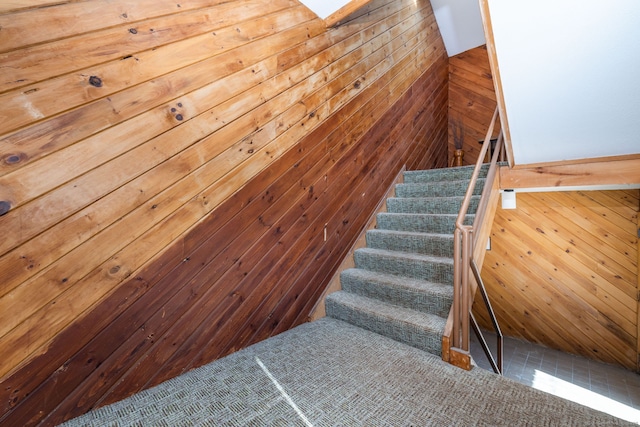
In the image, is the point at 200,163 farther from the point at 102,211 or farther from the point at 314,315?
the point at 314,315

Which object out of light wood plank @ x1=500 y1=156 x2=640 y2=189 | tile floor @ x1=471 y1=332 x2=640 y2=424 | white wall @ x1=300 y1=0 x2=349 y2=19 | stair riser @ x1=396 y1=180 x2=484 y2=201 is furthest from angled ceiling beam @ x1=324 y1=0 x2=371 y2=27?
tile floor @ x1=471 y1=332 x2=640 y2=424

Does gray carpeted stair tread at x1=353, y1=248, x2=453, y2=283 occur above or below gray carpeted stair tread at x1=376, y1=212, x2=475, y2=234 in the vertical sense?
below

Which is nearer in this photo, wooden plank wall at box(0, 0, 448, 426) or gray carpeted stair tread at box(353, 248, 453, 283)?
wooden plank wall at box(0, 0, 448, 426)

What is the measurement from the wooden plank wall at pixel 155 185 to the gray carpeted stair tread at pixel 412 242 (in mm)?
523

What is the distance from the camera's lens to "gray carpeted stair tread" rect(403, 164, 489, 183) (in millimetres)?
3197

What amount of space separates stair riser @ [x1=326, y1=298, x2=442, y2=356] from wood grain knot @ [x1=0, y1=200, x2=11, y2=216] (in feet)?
6.50

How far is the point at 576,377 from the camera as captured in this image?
3.57 m

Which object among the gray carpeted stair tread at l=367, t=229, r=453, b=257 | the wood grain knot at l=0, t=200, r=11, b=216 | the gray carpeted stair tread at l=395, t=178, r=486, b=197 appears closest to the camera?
the wood grain knot at l=0, t=200, r=11, b=216

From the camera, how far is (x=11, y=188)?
1.12 metres

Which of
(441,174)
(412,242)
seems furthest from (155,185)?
(441,174)

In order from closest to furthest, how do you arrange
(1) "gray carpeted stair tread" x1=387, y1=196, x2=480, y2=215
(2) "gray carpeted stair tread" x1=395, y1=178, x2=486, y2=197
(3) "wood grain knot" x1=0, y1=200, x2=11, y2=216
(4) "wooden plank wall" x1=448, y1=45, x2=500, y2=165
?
(3) "wood grain knot" x1=0, y1=200, x2=11, y2=216
(1) "gray carpeted stair tread" x1=387, y1=196, x2=480, y2=215
(2) "gray carpeted stair tread" x1=395, y1=178, x2=486, y2=197
(4) "wooden plank wall" x1=448, y1=45, x2=500, y2=165

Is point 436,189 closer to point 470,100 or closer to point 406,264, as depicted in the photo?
point 406,264

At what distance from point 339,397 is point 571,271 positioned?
377 cm

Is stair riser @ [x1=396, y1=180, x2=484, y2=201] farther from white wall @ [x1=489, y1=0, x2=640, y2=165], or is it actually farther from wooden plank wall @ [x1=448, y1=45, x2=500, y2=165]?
wooden plank wall @ [x1=448, y1=45, x2=500, y2=165]
